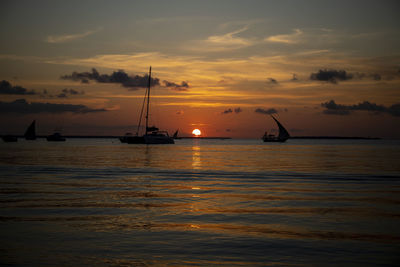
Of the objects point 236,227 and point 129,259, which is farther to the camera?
point 236,227

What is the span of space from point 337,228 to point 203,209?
266 inches

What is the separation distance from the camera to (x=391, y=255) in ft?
38.2

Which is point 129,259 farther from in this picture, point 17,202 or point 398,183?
point 398,183

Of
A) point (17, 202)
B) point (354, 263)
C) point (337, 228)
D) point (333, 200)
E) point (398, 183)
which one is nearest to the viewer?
point (354, 263)

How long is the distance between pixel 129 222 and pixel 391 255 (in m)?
10.0

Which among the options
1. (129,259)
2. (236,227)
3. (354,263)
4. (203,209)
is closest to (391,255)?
(354,263)

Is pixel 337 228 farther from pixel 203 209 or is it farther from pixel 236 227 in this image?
pixel 203 209

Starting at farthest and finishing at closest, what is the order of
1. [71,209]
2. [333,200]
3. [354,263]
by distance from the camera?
1. [333,200]
2. [71,209]
3. [354,263]

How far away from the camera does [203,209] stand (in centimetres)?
1945

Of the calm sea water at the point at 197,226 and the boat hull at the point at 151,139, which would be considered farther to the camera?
the boat hull at the point at 151,139

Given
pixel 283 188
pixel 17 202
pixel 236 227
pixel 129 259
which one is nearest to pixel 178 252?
pixel 129 259

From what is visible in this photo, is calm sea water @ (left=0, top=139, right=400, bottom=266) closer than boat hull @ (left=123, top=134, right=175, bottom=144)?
Yes

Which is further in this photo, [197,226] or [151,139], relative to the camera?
[151,139]

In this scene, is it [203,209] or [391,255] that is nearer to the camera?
[391,255]
